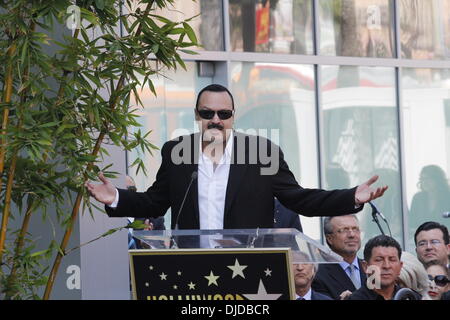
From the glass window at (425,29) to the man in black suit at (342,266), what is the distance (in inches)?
114

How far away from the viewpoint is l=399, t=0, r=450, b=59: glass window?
1010cm

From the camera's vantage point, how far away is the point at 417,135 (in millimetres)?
Result: 10180

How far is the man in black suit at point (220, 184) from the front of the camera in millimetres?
5273

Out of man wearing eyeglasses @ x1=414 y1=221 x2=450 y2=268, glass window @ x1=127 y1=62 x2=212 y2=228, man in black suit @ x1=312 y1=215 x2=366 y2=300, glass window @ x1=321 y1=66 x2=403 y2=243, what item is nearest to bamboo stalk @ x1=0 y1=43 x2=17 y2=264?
man in black suit @ x1=312 y1=215 x2=366 y2=300

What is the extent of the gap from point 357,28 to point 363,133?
95 cm

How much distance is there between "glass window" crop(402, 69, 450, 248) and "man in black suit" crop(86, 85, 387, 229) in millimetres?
4890

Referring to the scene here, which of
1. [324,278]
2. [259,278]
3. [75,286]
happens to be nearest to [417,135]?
[324,278]

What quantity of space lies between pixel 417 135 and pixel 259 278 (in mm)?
6564

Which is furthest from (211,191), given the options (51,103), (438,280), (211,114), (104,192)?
(438,280)

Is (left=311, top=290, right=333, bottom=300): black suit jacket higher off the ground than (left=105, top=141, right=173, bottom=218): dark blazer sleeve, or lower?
lower

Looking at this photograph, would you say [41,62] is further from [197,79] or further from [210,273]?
[197,79]

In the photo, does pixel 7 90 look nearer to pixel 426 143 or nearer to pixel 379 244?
pixel 379 244

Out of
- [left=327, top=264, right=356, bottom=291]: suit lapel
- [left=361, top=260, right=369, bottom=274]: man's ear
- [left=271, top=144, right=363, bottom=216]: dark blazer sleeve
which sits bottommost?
[left=327, top=264, right=356, bottom=291]: suit lapel

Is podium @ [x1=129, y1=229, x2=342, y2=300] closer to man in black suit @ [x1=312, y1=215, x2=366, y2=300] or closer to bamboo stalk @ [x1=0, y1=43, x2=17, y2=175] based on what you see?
bamboo stalk @ [x1=0, y1=43, x2=17, y2=175]
